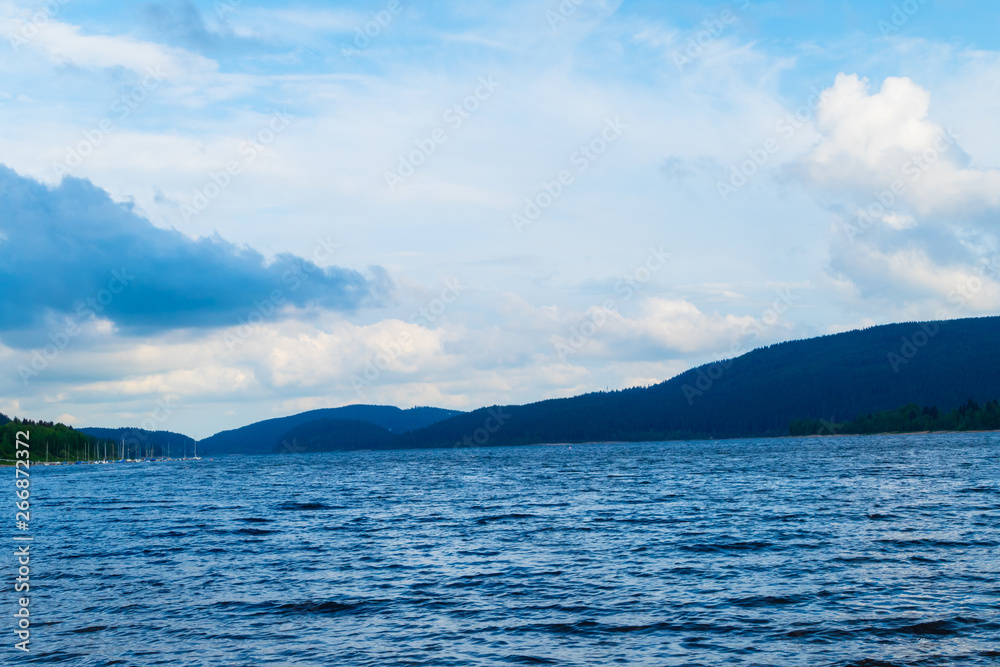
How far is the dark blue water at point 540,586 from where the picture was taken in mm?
22422

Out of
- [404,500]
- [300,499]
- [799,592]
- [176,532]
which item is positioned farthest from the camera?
[300,499]

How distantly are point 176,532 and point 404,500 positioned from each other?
2732cm

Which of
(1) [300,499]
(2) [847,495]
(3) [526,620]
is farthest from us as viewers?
(1) [300,499]

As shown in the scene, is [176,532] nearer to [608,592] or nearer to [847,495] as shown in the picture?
[608,592]

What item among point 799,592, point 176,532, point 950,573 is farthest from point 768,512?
point 176,532

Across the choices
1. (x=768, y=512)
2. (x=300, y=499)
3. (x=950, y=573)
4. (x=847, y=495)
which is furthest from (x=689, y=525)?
(x=300, y=499)

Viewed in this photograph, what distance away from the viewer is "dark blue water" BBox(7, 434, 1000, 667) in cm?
2242

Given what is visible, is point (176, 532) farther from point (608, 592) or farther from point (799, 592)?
point (799, 592)

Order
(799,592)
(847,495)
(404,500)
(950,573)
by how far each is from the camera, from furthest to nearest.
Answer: (404,500)
(847,495)
(950,573)
(799,592)

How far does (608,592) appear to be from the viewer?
29188mm

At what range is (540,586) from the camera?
30.7m

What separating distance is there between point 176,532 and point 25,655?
31.6m

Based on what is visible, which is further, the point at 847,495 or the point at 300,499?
the point at 300,499

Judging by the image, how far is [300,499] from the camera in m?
83.2
